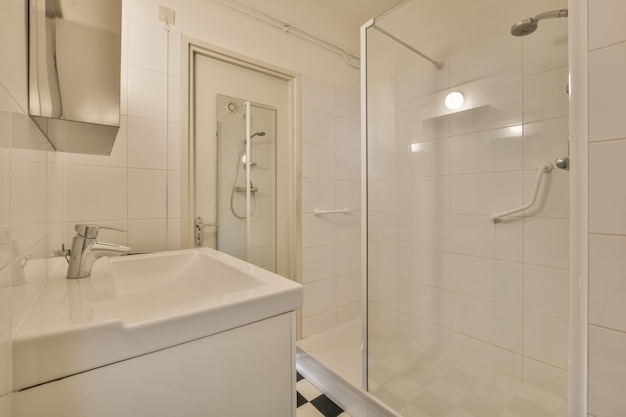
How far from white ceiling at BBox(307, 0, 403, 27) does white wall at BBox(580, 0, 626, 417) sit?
1.58m

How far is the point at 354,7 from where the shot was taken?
1.89 metres

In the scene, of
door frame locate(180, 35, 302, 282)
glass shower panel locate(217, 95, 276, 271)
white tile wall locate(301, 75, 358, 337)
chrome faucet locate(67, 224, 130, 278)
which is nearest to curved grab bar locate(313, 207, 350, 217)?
white tile wall locate(301, 75, 358, 337)

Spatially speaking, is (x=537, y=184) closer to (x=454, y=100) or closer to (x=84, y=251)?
(x=454, y=100)

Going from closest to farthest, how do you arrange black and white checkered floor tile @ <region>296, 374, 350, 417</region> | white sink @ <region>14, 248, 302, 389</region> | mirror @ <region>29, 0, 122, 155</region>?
white sink @ <region>14, 248, 302, 389</region> → mirror @ <region>29, 0, 122, 155</region> → black and white checkered floor tile @ <region>296, 374, 350, 417</region>

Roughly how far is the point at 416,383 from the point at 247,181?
1373 mm

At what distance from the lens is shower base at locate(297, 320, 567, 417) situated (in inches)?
46.5

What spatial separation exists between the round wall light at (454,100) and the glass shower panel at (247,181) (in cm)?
103

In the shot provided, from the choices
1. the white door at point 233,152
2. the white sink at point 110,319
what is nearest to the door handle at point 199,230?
the white door at point 233,152

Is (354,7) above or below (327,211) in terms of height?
above

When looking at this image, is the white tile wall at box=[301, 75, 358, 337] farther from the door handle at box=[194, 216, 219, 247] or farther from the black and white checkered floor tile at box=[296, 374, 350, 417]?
the door handle at box=[194, 216, 219, 247]

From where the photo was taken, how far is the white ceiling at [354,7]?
6.01 feet

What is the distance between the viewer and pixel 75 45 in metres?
0.57

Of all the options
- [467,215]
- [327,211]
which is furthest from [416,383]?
[327,211]

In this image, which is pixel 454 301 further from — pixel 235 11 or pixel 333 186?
pixel 235 11
